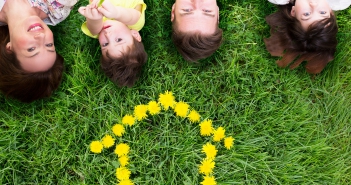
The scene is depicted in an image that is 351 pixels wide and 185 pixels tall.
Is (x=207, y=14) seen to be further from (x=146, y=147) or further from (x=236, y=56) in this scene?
(x=146, y=147)

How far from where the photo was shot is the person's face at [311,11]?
8.36 ft

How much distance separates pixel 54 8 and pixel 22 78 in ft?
1.94

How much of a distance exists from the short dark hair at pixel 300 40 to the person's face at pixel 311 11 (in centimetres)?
3

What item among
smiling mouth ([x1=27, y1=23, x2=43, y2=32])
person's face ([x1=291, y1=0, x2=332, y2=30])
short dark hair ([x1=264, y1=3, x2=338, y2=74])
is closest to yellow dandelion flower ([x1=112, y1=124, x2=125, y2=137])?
smiling mouth ([x1=27, y1=23, x2=43, y2=32])

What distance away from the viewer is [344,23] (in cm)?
293

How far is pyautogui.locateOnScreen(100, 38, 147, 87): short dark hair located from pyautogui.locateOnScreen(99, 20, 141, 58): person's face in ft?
0.10

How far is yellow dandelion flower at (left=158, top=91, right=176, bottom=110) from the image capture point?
271cm

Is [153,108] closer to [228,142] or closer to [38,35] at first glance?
[228,142]

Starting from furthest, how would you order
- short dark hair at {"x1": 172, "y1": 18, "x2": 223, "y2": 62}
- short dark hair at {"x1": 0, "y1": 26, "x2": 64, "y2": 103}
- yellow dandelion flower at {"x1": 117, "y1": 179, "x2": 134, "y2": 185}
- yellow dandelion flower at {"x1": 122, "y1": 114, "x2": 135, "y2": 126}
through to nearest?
yellow dandelion flower at {"x1": 122, "y1": 114, "x2": 135, "y2": 126}
yellow dandelion flower at {"x1": 117, "y1": 179, "x2": 134, "y2": 185}
short dark hair at {"x1": 172, "y1": 18, "x2": 223, "y2": 62}
short dark hair at {"x1": 0, "y1": 26, "x2": 64, "y2": 103}

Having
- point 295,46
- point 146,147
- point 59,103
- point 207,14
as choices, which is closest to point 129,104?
point 146,147

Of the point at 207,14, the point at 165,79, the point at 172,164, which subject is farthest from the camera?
the point at 165,79

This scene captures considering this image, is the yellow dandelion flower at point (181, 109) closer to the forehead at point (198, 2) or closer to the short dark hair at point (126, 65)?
the short dark hair at point (126, 65)

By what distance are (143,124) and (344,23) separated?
72.2 inches

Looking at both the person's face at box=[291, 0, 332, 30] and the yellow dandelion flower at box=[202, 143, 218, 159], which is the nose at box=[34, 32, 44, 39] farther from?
the person's face at box=[291, 0, 332, 30]
